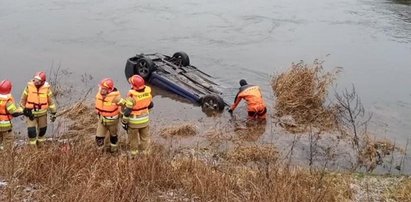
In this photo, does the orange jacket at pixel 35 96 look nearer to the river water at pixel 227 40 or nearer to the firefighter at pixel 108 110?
the firefighter at pixel 108 110

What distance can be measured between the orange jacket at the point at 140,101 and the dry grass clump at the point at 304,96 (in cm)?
436

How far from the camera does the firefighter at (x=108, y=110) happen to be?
9320 millimetres

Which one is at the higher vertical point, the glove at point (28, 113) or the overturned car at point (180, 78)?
the glove at point (28, 113)

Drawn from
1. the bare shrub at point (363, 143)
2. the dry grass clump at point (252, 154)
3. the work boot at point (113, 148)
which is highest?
the work boot at point (113, 148)

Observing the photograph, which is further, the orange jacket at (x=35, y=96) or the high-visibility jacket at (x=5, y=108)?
the orange jacket at (x=35, y=96)

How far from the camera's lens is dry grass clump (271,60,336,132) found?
1265 cm

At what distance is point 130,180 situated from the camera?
6391 mm

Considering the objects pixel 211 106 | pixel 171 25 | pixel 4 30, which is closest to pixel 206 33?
pixel 171 25

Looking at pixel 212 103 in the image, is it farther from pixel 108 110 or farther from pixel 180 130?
pixel 108 110

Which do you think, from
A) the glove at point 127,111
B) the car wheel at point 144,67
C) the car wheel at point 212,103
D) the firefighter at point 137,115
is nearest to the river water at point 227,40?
the car wheel at point 212,103

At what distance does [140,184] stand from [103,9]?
813 inches

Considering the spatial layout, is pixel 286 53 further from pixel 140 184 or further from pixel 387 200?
pixel 140 184

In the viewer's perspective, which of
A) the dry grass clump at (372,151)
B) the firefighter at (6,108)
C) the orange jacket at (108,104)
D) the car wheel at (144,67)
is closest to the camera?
the firefighter at (6,108)

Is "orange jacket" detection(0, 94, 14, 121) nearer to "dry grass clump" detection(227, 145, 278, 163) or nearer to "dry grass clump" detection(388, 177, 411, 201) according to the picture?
"dry grass clump" detection(227, 145, 278, 163)
